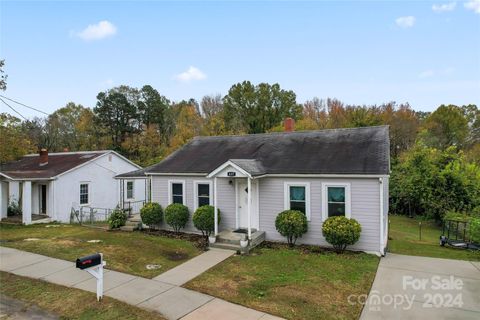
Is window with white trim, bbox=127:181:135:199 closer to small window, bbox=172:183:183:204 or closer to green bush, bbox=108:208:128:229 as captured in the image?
green bush, bbox=108:208:128:229

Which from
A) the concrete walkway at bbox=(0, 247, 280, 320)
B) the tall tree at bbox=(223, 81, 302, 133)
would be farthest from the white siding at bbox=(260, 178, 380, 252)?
the tall tree at bbox=(223, 81, 302, 133)

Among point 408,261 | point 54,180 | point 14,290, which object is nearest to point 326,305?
point 408,261

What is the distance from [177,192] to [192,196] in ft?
2.96

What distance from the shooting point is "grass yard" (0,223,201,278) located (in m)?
9.71

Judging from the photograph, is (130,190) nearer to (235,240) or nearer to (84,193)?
(84,193)

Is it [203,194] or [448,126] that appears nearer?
[203,194]

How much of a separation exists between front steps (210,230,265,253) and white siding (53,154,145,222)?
12101mm

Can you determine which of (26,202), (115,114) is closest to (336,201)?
(26,202)

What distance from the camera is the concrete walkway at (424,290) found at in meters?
6.42

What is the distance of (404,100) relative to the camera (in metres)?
38.1

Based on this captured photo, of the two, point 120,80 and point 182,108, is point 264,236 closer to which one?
point 182,108

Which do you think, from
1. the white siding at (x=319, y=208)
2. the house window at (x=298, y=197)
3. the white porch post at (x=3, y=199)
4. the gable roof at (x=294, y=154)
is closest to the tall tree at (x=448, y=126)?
the gable roof at (x=294, y=154)

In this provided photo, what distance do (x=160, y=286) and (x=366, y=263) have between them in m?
6.40

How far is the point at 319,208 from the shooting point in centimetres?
1151
